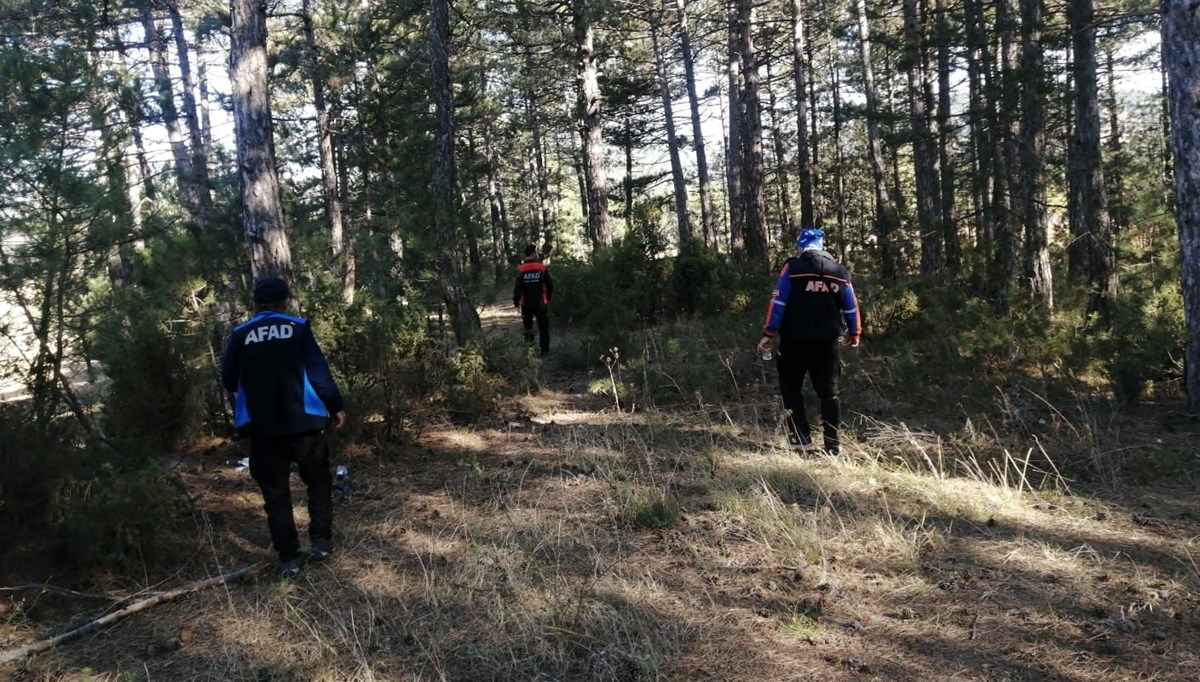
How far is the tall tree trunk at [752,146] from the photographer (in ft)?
47.7

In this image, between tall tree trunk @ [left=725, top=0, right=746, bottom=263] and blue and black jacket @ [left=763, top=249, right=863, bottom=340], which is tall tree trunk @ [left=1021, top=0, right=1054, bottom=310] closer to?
blue and black jacket @ [left=763, top=249, right=863, bottom=340]

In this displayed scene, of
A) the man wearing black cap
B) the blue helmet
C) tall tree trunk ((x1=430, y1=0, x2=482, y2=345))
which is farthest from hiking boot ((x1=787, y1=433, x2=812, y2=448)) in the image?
tall tree trunk ((x1=430, y1=0, x2=482, y2=345))

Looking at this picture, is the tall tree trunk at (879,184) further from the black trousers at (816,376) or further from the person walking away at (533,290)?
the black trousers at (816,376)

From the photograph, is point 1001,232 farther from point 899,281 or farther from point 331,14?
point 331,14

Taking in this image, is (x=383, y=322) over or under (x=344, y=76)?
under

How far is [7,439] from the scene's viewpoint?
4289mm

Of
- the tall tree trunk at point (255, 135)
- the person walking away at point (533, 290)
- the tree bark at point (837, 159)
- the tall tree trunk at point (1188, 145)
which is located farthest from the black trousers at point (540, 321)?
the tree bark at point (837, 159)

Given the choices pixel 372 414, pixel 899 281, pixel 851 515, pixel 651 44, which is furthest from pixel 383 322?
pixel 651 44

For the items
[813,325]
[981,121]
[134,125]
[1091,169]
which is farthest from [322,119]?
[1091,169]

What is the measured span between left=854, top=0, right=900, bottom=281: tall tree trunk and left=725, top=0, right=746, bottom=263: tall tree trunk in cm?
319

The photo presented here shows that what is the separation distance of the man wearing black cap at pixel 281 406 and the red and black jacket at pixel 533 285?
660 cm

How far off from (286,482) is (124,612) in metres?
1.07

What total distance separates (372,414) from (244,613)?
3.07 meters

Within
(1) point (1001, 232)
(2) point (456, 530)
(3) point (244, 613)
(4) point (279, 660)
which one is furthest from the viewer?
(1) point (1001, 232)
